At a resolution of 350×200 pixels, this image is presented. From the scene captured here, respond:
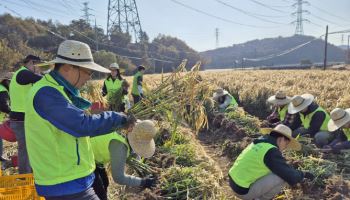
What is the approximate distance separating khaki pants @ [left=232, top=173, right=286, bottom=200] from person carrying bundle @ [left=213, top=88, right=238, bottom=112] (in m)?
5.21

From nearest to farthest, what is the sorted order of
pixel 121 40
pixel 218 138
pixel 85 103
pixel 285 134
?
pixel 85 103 → pixel 285 134 → pixel 218 138 → pixel 121 40

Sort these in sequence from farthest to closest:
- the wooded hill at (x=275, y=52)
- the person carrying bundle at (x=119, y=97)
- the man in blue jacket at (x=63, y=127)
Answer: the wooded hill at (x=275, y=52), the person carrying bundle at (x=119, y=97), the man in blue jacket at (x=63, y=127)

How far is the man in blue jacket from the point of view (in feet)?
6.79

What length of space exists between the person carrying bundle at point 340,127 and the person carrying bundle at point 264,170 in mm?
2230

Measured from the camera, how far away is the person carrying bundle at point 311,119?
21.3 ft

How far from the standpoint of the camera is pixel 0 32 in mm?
34188

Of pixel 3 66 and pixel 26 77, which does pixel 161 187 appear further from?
pixel 3 66

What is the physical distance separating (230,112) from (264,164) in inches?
193

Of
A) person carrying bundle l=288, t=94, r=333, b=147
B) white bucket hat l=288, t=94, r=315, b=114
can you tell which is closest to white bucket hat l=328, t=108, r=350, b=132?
person carrying bundle l=288, t=94, r=333, b=147

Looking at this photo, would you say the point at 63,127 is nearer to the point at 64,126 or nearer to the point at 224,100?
the point at 64,126

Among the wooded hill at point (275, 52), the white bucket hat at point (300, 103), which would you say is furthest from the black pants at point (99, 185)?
the wooded hill at point (275, 52)

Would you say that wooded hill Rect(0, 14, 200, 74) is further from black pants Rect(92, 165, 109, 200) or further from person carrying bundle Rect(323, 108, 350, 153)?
black pants Rect(92, 165, 109, 200)

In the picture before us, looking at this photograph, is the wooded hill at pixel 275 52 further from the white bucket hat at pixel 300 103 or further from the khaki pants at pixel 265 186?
the khaki pants at pixel 265 186

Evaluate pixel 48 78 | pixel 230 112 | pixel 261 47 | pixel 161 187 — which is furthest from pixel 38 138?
pixel 261 47
